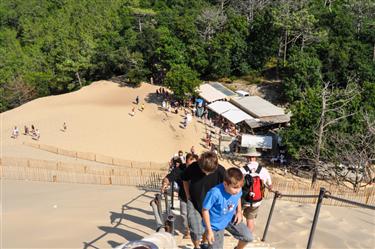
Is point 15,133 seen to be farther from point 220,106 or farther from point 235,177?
point 235,177

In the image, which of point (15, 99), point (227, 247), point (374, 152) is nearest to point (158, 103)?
point (15, 99)

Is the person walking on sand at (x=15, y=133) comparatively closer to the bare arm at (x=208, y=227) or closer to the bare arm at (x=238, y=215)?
the bare arm at (x=238, y=215)

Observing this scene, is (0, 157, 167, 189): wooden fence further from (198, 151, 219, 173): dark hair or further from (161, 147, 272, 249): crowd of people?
(198, 151, 219, 173): dark hair

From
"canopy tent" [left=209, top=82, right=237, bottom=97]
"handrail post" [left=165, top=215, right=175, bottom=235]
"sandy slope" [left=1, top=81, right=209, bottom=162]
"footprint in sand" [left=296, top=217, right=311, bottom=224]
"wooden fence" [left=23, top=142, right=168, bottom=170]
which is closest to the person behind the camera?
"handrail post" [left=165, top=215, right=175, bottom=235]

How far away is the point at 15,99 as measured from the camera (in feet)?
130

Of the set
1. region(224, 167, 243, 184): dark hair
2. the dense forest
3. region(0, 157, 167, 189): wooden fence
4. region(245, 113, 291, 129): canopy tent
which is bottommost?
region(0, 157, 167, 189): wooden fence

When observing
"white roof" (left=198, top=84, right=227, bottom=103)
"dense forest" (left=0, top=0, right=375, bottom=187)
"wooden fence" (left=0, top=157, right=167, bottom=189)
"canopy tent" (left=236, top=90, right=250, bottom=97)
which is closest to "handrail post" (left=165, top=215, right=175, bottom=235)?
"wooden fence" (left=0, top=157, right=167, bottom=189)

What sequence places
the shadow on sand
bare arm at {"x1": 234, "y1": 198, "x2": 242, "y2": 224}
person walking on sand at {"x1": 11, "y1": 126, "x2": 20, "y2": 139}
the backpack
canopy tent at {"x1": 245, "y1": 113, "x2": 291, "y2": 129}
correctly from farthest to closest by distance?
1. canopy tent at {"x1": 245, "y1": 113, "x2": 291, "y2": 129}
2. person walking on sand at {"x1": 11, "y1": 126, "x2": 20, "y2": 139}
3. the shadow on sand
4. the backpack
5. bare arm at {"x1": 234, "y1": 198, "x2": 242, "y2": 224}

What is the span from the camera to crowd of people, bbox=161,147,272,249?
494cm

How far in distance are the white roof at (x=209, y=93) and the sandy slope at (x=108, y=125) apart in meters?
2.84

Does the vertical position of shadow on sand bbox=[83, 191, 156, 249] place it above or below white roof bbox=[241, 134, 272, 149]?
below

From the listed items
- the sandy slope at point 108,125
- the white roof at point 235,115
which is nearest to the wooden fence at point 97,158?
the sandy slope at point 108,125

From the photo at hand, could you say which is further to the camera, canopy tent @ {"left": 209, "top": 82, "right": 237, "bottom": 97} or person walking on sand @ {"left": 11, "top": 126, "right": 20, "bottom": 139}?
canopy tent @ {"left": 209, "top": 82, "right": 237, "bottom": 97}

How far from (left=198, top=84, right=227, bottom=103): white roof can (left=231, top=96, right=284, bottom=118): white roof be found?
1351mm
